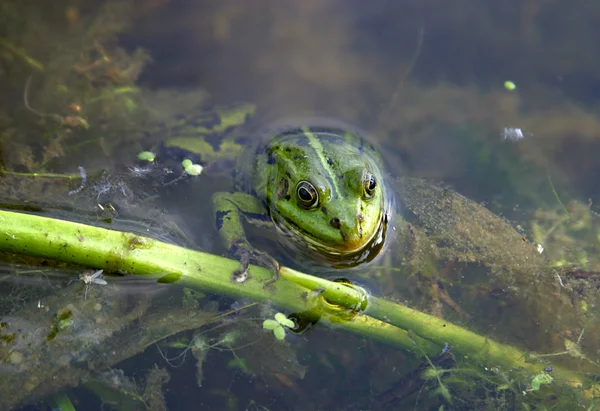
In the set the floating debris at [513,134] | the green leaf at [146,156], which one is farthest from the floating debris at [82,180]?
the floating debris at [513,134]

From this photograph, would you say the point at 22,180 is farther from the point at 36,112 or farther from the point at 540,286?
the point at 540,286

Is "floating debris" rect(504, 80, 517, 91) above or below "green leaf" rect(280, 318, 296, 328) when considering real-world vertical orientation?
above

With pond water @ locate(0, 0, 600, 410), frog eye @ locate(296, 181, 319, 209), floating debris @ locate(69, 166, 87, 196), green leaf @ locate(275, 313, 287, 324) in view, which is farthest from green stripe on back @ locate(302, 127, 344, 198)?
floating debris @ locate(69, 166, 87, 196)

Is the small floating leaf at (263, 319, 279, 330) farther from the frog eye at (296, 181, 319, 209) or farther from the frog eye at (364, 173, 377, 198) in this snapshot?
the frog eye at (364, 173, 377, 198)

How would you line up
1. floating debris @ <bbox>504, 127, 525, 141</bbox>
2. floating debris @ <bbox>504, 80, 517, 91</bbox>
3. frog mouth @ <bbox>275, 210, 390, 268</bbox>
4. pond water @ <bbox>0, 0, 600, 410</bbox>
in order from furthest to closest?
floating debris @ <bbox>504, 80, 517, 91</bbox>
floating debris @ <bbox>504, 127, 525, 141</bbox>
frog mouth @ <bbox>275, 210, 390, 268</bbox>
pond water @ <bbox>0, 0, 600, 410</bbox>

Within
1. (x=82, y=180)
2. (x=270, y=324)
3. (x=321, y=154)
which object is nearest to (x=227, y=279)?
(x=270, y=324)

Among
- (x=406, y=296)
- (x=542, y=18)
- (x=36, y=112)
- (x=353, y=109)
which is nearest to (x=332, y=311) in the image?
(x=406, y=296)
